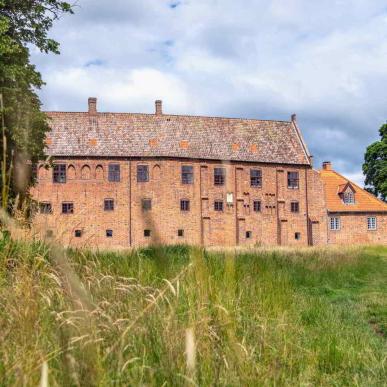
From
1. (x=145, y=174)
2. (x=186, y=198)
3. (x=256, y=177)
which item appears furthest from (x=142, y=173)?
(x=256, y=177)

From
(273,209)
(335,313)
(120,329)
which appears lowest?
(335,313)

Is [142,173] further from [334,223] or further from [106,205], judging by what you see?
[334,223]

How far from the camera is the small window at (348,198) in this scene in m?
45.9

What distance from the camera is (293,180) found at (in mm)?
43812

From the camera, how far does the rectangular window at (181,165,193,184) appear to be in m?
41.1

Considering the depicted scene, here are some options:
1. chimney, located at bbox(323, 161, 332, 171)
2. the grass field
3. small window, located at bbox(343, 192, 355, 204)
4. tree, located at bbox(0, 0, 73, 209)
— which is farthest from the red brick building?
the grass field

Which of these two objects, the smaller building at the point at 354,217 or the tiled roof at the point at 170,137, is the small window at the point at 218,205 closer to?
the tiled roof at the point at 170,137

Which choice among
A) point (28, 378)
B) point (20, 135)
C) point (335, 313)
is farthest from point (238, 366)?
point (20, 135)

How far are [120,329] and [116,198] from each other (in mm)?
36951

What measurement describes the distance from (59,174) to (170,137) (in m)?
8.88

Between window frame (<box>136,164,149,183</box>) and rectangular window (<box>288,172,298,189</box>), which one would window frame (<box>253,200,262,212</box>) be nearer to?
rectangular window (<box>288,172,298,189</box>)

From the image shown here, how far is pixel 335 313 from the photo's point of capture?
6969mm

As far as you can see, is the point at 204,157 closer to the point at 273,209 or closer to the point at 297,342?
the point at 273,209

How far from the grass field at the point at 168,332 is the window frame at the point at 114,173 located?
3414 cm
